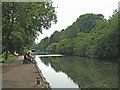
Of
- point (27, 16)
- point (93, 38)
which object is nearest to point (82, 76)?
point (27, 16)

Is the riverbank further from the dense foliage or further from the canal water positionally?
the dense foliage

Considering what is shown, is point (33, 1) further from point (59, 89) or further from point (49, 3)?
point (59, 89)

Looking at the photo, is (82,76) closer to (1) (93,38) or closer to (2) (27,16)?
(2) (27,16)

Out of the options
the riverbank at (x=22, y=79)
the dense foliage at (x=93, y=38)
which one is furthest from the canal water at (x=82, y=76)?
the dense foliage at (x=93, y=38)

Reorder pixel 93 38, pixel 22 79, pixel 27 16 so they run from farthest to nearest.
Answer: pixel 93 38 → pixel 27 16 → pixel 22 79

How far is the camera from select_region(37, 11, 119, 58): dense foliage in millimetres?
61594

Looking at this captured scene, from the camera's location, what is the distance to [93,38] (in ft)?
269

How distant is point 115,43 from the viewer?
194ft

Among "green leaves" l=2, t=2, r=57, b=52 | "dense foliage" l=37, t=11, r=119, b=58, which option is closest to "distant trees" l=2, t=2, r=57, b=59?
"green leaves" l=2, t=2, r=57, b=52

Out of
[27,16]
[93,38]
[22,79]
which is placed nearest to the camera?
[22,79]

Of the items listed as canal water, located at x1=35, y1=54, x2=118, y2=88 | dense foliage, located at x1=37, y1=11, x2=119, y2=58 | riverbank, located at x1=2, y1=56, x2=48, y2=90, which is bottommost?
canal water, located at x1=35, y1=54, x2=118, y2=88

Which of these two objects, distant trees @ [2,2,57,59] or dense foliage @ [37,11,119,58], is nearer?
distant trees @ [2,2,57,59]

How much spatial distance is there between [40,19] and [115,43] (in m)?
26.7

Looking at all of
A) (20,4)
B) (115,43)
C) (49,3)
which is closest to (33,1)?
(20,4)
